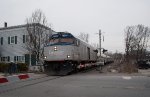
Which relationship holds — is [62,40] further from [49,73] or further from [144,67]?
[144,67]

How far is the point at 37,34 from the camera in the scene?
34.2 meters

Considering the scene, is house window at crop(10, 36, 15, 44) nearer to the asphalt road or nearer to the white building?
the white building

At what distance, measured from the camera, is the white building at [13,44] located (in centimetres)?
4603

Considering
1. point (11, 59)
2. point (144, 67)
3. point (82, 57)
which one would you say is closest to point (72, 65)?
point (82, 57)

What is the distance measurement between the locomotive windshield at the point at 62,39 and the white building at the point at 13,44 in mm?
21247

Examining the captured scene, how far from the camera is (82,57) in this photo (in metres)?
28.7

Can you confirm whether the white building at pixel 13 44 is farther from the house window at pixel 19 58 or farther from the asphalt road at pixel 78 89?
the asphalt road at pixel 78 89

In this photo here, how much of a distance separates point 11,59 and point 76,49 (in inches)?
1029

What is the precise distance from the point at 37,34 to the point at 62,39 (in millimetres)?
10721

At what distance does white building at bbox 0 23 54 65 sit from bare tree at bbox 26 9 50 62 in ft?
34.3

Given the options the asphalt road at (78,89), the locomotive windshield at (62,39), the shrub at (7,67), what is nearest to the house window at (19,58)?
the shrub at (7,67)

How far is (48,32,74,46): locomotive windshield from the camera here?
24031 mm

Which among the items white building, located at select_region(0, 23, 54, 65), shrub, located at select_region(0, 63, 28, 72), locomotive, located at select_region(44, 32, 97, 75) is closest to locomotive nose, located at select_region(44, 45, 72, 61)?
locomotive, located at select_region(44, 32, 97, 75)

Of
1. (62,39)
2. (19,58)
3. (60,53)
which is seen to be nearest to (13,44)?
(19,58)
